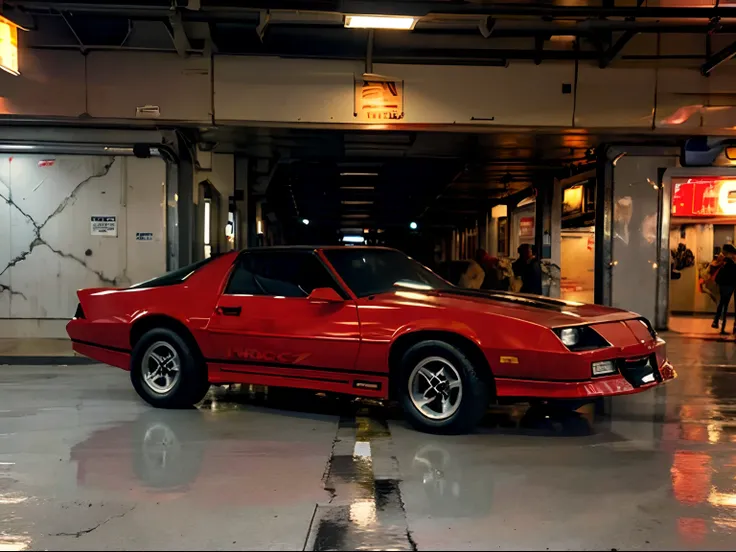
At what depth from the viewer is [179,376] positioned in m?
6.32

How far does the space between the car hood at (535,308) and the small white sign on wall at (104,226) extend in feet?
22.9

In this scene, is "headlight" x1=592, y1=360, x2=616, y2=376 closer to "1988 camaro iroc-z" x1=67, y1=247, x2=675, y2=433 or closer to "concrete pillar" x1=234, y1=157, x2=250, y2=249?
"1988 camaro iroc-z" x1=67, y1=247, x2=675, y2=433

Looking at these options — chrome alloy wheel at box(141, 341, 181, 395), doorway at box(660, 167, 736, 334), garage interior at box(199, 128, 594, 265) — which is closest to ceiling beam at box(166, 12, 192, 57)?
garage interior at box(199, 128, 594, 265)

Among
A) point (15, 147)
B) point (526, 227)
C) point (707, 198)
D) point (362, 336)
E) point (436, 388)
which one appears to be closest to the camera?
point (436, 388)

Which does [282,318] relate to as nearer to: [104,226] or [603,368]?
[603,368]

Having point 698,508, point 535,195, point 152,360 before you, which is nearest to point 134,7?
point 152,360

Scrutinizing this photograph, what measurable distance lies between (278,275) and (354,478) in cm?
238

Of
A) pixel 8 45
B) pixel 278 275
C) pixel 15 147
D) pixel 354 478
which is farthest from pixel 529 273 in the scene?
pixel 15 147

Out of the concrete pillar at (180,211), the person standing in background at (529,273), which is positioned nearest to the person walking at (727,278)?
the person standing in background at (529,273)

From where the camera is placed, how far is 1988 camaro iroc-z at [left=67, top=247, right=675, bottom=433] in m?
5.11

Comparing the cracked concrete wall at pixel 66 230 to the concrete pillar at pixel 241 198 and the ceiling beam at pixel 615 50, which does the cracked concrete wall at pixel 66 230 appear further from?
the ceiling beam at pixel 615 50

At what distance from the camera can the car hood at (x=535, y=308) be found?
5.16m

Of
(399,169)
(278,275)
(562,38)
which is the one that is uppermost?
(562,38)

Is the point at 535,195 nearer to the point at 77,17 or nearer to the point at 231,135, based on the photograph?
the point at 231,135
